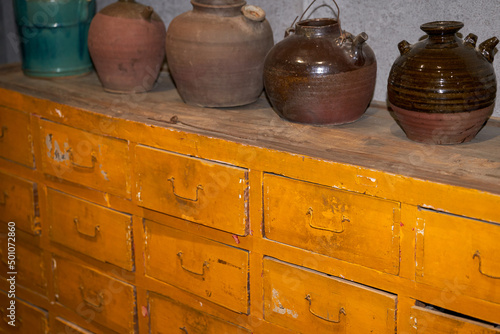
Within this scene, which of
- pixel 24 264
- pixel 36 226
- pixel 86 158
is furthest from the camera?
pixel 24 264

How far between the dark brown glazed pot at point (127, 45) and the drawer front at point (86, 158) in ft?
0.68

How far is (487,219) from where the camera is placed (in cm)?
115

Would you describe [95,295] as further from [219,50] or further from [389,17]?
[389,17]

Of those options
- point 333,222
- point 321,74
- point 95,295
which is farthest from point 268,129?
point 95,295

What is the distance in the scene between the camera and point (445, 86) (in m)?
1.31

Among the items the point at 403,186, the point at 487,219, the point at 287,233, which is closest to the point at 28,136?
the point at 287,233

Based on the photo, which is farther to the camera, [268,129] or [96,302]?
Answer: [96,302]

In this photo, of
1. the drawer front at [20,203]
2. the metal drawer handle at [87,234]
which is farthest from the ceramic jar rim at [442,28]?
the drawer front at [20,203]

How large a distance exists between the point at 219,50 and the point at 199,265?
1.78 feet

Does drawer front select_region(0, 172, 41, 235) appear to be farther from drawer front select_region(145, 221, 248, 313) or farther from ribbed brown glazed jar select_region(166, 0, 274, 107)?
ribbed brown glazed jar select_region(166, 0, 274, 107)

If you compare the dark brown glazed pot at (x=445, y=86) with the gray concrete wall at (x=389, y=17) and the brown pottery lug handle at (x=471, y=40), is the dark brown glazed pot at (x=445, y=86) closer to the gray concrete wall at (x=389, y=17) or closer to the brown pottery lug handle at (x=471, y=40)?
the brown pottery lug handle at (x=471, y=40)

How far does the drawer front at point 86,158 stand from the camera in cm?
170

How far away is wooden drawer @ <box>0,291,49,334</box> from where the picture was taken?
2.11m

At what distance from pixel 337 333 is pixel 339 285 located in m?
0.12
